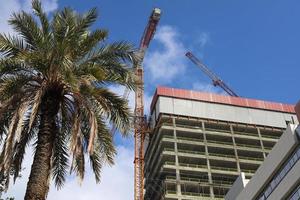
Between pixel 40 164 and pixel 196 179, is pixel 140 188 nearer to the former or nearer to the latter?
pixel 196 179

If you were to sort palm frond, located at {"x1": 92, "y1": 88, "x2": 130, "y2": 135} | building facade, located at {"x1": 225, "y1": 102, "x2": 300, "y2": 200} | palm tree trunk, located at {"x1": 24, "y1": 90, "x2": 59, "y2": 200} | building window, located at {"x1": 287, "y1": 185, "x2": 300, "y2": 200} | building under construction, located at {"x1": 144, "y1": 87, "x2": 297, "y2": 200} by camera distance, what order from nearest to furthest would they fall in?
1. palm tree trunk, located at {"x1": 24, "y1": 90, "x2": 59, "y2": 200}
2. palm frond, located at {"x1": 92, "y1": 88, "x2": 130, "y2": 135}
3. building window, located at {"x1": 287, "y1": 185, "x2": 300, "y2": 200}
4. building facade, located at {"x1": 225, "y1": 102, "x2": 300, "y2": 200}
5. building under construction, located at {"x1": 144, "y1": 87, "x2": 297, "y2": 200}

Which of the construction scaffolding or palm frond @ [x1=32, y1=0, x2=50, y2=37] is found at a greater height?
the construction scaffolding

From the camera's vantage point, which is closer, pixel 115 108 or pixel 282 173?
pixel 115 108

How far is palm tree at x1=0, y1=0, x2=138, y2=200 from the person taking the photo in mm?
15359

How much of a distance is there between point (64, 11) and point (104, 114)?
3941 millimetres

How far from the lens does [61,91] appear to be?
16047mm

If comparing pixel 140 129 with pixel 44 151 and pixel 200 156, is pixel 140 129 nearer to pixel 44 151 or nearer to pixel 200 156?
pixel 200 156

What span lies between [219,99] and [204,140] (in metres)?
14.9

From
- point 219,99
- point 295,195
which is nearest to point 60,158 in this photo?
point 295,195

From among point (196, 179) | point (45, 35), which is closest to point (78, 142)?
point (45, 35)

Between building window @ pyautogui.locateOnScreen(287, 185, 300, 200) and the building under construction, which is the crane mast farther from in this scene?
building window @ pyautogui.locateOnScreen(287, 185, 300, 200)

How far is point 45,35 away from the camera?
16.9m

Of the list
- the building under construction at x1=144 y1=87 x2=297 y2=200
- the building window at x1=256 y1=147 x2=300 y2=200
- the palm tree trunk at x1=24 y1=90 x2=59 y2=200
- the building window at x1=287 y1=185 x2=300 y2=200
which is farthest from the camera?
the building under construction at x1=144 y1=87 x2=297 y2=200

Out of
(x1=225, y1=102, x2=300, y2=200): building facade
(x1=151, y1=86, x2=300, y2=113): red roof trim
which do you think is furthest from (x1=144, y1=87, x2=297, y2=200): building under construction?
(x1=225, y1=102, x2=300, y2=200): building facade
